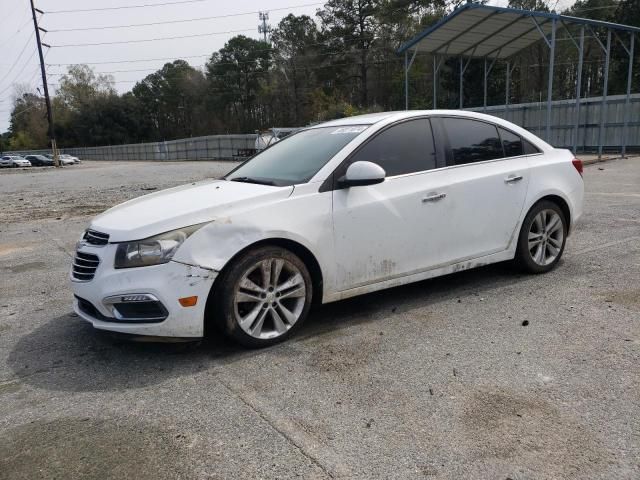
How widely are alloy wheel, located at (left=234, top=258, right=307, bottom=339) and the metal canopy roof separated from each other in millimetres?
13304

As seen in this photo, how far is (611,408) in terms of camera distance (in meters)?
2.81

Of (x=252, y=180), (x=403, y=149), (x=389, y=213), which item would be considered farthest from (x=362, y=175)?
(x=252, y=180)

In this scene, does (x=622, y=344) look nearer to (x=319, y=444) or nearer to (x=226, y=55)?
(x=319, y=444)

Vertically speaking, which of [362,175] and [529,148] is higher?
[529,148]

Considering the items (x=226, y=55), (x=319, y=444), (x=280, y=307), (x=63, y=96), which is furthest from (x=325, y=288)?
(x=63, y=96)

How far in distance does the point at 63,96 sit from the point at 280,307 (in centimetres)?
10356

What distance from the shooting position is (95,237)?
3725mm

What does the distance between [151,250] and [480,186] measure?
2.83 metres

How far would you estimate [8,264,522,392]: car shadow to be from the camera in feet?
11.2

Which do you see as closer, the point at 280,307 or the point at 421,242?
the point at 280,307

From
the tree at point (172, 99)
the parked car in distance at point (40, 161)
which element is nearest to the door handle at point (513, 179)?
the parked car in distance at point (40, 161)

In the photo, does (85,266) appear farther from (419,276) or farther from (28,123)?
(28,123)

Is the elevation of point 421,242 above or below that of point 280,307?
above

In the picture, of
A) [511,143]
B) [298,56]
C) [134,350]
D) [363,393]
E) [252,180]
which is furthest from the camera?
[298,56]
